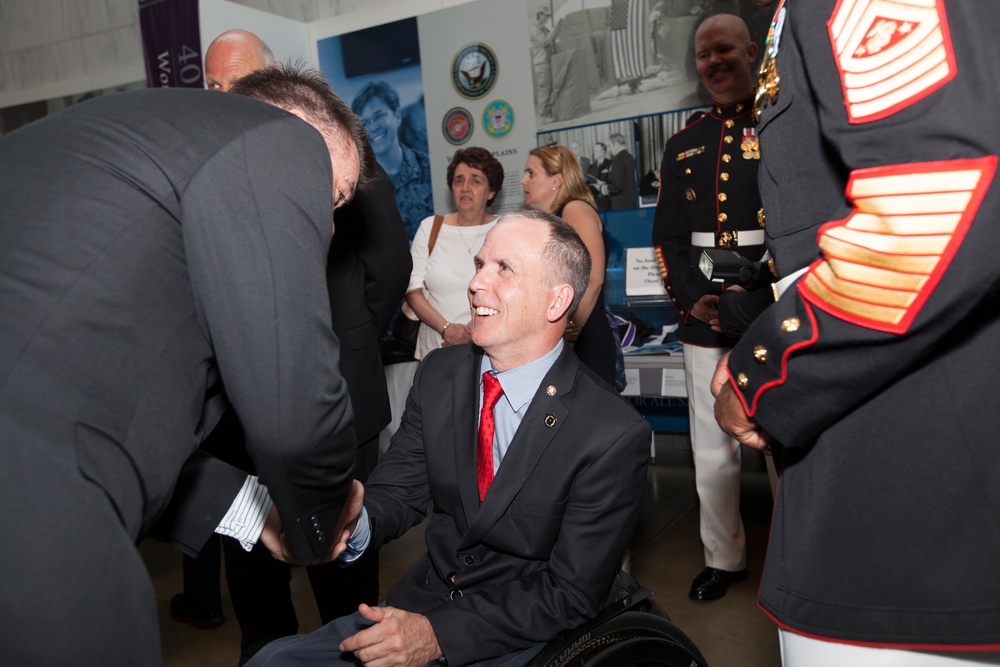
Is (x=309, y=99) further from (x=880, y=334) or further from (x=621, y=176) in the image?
(x=621, y=176)

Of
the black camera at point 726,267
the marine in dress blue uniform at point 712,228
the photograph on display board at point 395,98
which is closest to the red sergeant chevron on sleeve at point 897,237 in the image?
the black camera at point 726,267

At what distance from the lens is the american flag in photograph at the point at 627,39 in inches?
176

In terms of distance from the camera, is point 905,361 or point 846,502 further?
point 846,502

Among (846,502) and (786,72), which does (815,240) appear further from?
(846,502)

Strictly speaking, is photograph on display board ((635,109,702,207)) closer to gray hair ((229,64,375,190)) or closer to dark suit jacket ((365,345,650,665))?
dark suit jacket ((365,345,650,665))

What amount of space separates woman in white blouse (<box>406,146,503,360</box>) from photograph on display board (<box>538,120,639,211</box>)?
2.97ft

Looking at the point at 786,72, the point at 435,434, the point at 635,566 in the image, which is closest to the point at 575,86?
the point at 635,566

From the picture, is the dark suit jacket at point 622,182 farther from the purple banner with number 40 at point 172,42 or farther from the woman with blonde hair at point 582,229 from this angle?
the purple banner with number 40 at point 172,42

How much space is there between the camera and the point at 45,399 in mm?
827

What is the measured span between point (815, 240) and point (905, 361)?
0.73 feet

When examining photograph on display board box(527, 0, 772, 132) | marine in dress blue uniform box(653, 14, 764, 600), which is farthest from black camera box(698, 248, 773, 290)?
photograph on display board box(527, 0, 772, 132)

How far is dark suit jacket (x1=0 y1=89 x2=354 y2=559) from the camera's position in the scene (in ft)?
2.77

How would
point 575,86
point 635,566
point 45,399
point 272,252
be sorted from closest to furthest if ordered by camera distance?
point 45,399 → point 272,252 → point 635,566 → point 575,86

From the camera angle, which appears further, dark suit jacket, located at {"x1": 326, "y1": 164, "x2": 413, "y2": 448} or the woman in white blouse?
the woman in white blouse
